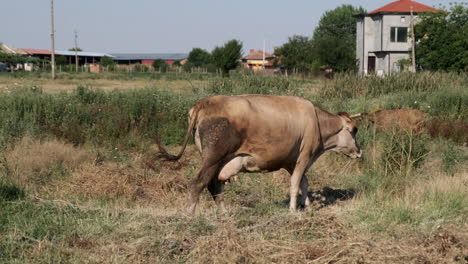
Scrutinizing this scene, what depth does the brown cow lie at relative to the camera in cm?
887

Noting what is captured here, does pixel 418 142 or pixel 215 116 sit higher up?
pixel 215 116

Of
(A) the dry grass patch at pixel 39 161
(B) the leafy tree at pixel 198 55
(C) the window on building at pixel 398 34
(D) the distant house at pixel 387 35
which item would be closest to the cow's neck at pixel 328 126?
(A) the dry grass patch at pixel 39 161

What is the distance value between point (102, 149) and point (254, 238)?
32.5 feet

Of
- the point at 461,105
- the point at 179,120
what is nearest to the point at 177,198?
the point at 179,120

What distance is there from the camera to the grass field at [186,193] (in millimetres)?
6824

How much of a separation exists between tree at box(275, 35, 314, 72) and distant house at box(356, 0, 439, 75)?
43.2 feet

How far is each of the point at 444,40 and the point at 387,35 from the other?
17.7m

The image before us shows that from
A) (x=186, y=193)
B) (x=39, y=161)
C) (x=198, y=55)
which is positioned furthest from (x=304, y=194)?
(x=198, y=55)

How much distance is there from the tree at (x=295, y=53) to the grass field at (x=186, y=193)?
61.2 metres

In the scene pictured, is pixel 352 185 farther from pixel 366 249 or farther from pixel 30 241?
pixel 30 241

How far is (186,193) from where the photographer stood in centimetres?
1221

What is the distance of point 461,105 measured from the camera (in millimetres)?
20797

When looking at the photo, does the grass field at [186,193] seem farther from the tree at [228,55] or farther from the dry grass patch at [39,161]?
the tree at [228,55]

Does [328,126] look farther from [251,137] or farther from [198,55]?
[198,55]
